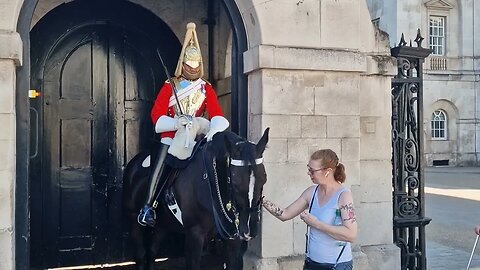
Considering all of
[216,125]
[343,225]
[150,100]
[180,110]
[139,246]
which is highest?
[150,100]

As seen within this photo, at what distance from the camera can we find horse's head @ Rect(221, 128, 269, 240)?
4211mm

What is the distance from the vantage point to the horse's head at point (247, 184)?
4.21 m

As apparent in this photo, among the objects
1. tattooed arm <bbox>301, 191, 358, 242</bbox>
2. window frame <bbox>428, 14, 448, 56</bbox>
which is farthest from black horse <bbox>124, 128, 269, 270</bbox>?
window frame <bbox>428, 14, 448, 56</bbox>

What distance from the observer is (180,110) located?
5375 millimetres

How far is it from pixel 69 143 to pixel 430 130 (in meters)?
27.1

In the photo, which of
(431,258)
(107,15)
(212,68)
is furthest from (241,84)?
(431,258)

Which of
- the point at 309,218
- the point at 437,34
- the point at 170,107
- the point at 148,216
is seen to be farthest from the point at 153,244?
the point at 437,34

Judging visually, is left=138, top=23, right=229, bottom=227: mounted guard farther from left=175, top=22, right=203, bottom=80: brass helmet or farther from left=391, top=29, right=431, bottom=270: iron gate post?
left=391, top=29, right=431, bottom=270: iron gate post

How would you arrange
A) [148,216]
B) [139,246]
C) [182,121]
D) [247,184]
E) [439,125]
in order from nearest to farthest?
[247,184], [182,121], [148,216], [139,246], [439,125]

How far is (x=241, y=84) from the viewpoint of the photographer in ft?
19.3

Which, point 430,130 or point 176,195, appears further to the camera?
point 430,130

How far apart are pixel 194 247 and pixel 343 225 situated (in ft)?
5.06

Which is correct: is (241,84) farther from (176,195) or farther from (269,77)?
(176,195)

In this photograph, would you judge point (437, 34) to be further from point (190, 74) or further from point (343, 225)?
point (343, 225)
